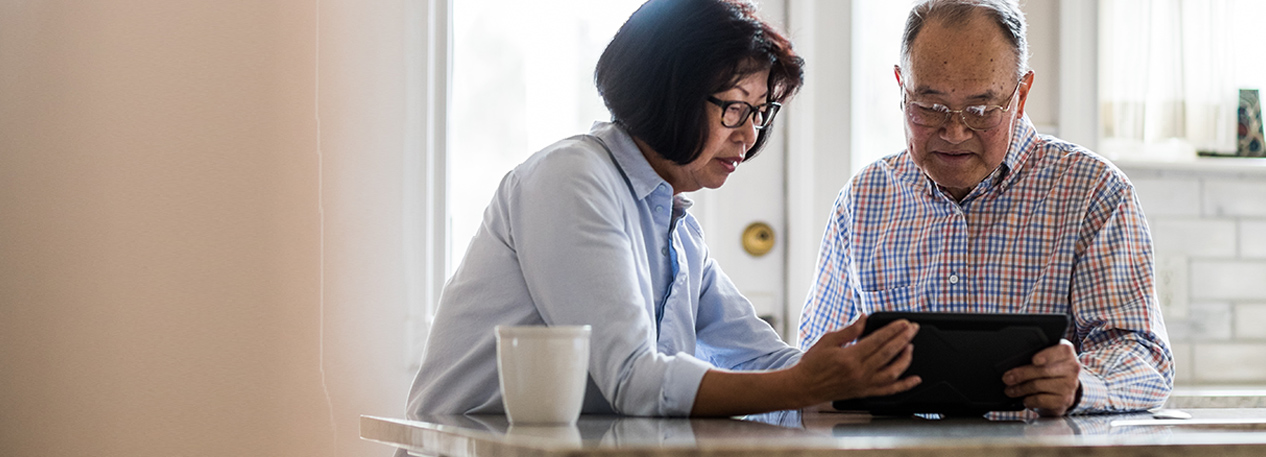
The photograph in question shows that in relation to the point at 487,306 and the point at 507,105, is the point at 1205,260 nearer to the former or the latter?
the point at 507,105

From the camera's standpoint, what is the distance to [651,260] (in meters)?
1.32

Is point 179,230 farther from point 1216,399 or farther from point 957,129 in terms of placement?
point 1216,399

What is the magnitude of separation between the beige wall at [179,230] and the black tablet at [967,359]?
1.19 meters

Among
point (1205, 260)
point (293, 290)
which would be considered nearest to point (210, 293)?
point (293, 290)

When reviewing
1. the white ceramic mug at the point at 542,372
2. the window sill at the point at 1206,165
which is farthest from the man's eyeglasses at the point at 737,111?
the window sill at the point at 1206,165

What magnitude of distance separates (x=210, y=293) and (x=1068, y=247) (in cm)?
147

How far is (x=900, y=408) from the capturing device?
1.19 metres

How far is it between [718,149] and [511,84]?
960mm

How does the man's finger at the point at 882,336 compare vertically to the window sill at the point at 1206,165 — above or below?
below

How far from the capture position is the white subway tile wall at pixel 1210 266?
8.08 feet

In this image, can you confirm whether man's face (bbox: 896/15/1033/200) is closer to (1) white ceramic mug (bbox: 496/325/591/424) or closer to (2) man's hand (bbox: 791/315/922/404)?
(2) man's hand (bbox: 791/315/922/404)

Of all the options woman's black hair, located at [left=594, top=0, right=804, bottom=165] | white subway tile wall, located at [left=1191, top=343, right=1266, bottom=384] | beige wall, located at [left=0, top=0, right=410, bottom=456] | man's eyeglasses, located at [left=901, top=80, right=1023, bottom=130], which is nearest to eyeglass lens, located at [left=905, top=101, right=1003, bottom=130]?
man's eyeglasses, located at [left=901, top=80, right=1023, bottom=130]

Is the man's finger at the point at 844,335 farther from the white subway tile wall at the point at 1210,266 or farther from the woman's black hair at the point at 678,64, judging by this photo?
the white subway tile wall at the point at 1210,266

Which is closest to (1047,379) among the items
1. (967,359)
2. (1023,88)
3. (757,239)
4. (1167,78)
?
(967,359)
